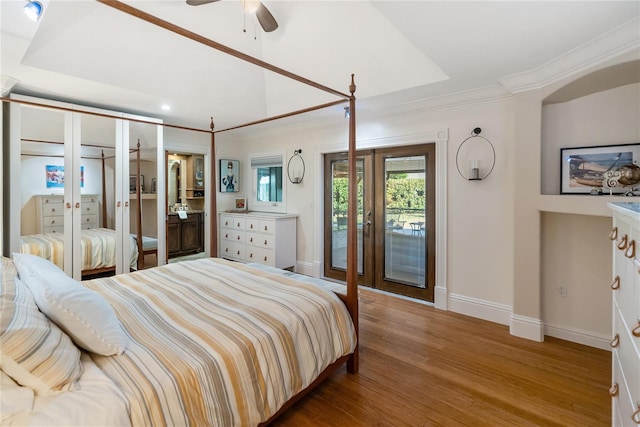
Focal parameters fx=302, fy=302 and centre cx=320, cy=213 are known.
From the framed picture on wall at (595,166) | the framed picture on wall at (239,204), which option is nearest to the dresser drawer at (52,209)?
the framed picture on wall at (239,204)

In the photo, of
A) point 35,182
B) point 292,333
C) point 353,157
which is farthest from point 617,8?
point 35,182

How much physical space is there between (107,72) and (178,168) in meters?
2.09

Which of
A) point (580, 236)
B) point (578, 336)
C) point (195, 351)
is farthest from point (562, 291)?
point (195, 351)

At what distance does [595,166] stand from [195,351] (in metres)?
3.28

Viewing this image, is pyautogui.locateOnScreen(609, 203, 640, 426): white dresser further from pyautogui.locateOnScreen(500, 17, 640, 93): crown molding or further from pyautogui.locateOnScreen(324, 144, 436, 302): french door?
pyautogui.locateOnScreen(324, 144, 436, 302): french door

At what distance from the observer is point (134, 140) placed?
3.81 meters

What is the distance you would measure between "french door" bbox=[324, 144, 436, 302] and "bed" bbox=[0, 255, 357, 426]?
6.22ft

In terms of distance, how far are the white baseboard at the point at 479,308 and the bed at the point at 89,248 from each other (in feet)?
13.0

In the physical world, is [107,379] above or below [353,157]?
below

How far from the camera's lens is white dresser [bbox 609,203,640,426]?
1.03 m

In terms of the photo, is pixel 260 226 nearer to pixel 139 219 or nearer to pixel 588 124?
pixel 139 219

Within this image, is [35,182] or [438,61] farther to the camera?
[35,182]

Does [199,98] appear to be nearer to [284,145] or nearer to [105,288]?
[284,145]

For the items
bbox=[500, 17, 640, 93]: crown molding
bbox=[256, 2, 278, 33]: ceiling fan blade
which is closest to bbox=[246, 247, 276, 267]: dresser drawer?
bbox=[256, 2, 278, 33]: ceiling fan blade
